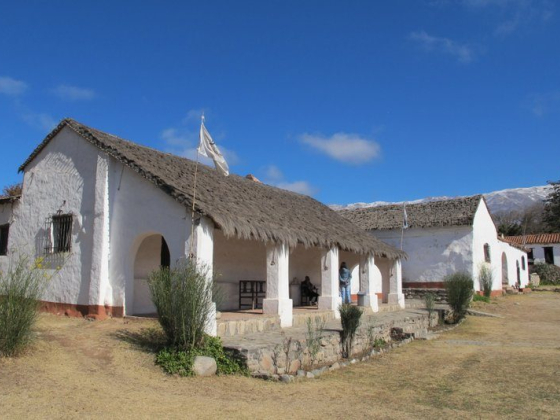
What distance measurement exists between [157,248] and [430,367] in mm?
7204

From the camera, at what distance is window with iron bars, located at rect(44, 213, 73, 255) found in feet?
40.6

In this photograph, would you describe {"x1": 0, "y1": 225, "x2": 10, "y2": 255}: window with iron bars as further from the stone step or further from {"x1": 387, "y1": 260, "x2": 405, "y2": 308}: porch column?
{"x1": 387, "y1": 260, "x2": 405, "y2": 308}: porch column

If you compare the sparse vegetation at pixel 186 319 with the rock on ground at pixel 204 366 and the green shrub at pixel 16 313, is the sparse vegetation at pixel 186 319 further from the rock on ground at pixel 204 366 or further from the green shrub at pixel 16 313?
the green shrub at pixel 16 313

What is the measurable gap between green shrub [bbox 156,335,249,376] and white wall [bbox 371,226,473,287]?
17.8 meters

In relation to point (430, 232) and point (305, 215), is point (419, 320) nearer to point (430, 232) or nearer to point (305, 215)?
point (305, 215)

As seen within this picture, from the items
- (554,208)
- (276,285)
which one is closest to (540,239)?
(554,208)

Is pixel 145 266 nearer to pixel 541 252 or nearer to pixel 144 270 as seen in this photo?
pixel 144 270

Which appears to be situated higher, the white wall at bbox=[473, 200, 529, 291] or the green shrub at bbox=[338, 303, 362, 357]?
the white wall at bbox=[473, 200, 529, 291]

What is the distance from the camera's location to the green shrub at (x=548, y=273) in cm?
3903

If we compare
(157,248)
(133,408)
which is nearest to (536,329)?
(157,248)

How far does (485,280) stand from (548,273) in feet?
64.1

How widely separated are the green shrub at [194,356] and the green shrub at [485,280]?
60.4 ft

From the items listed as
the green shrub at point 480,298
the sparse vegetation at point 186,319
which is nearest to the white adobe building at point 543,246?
the green shrub at point 480,298

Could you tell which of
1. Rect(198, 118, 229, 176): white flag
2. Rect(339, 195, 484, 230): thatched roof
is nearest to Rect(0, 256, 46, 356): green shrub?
Rect(198, 118, 229, 176): white flag
